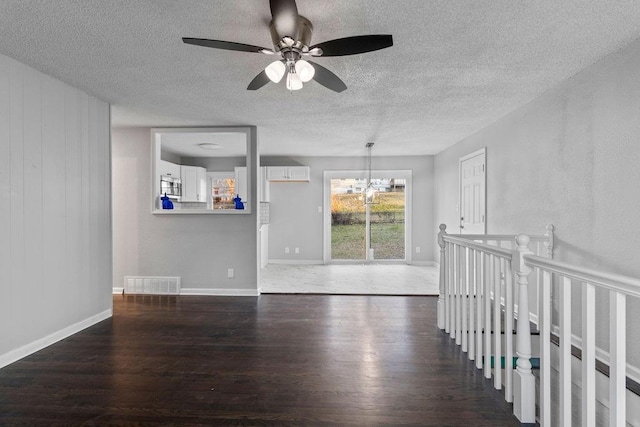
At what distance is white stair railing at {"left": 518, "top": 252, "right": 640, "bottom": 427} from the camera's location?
3.87 ft

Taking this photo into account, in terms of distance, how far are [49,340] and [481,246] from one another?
3.62 m

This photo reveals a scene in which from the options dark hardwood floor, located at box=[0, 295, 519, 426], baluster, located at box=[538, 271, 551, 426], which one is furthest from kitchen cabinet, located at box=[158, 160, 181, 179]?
baluster, located at box=[538, 271, 551, 426]

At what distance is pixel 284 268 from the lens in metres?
6.68

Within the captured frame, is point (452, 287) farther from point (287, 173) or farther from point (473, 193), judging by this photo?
point (287, 173)

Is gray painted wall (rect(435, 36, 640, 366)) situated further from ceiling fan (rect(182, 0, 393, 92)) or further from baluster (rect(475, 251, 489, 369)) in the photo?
ceiling fan (rect(182, 0, 393, 92))

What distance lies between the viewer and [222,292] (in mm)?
4605

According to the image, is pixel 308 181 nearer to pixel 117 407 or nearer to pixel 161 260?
pixel 161 260

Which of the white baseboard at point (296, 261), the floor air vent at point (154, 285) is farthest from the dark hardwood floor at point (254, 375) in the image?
the white baseboard at point (296, 261)

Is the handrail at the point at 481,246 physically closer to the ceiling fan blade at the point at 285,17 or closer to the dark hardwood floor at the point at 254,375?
the dark hardwood floor at the point at 254,375

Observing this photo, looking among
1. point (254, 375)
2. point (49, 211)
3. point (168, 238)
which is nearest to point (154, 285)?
point (168, 238)

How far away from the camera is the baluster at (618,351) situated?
1.17 m

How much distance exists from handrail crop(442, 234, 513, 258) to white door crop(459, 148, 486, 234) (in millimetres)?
2072

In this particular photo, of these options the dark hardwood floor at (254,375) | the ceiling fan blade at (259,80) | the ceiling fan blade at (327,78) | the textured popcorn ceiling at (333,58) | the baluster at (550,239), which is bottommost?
the dark hardwood floor at (254,375)

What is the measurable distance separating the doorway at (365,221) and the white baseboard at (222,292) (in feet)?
9.76
